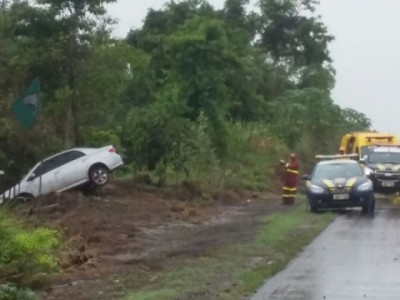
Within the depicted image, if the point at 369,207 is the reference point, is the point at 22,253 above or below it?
below

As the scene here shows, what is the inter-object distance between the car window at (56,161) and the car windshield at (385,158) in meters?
13.5

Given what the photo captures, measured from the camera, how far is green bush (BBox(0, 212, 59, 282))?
56.3 ft

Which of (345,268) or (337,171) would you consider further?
(337,171)

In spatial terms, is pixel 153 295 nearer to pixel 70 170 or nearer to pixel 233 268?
pixel 233 268

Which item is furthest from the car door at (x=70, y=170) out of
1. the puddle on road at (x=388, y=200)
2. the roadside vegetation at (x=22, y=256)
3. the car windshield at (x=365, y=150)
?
the roadside vegetation at (x=22, y=256)

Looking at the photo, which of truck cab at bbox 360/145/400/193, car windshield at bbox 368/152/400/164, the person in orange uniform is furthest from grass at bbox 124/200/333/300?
car windshield at bbox 368/152/400/164

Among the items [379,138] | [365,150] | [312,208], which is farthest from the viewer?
[379,138]

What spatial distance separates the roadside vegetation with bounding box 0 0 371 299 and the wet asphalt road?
1.66 feet

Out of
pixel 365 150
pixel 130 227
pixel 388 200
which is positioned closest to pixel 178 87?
pixel 365 150

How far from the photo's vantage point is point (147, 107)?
4747 centimetres

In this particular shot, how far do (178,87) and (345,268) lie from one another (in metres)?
30.3

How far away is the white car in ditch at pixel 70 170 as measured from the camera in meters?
33.2

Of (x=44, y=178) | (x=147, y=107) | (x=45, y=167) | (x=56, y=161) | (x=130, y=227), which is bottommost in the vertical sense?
(x=130, y=227)

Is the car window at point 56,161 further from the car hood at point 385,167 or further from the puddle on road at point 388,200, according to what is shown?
the car hood at point 385,167
